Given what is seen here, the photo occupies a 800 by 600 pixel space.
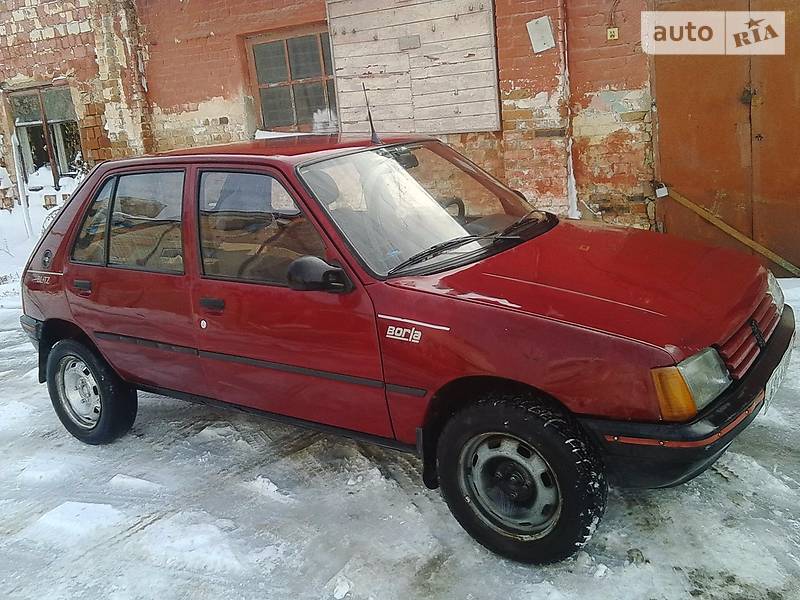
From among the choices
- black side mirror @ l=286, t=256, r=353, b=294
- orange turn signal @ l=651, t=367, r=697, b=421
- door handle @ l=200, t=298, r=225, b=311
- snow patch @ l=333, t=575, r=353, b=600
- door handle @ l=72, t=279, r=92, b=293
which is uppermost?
black side mirror @ l=286, t=256, r=353, b=294

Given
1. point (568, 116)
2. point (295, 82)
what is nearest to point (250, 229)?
point (568, 116)

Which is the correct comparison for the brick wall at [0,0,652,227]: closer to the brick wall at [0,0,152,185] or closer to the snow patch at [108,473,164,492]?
the brick wall at [0,0,152,185]

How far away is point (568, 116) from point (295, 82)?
3362mm

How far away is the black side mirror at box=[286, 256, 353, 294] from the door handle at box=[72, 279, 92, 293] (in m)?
1.63

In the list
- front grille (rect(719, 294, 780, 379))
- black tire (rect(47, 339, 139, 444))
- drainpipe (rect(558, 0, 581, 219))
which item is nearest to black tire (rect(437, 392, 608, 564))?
front grille (rect(719, 294, 780, 379))

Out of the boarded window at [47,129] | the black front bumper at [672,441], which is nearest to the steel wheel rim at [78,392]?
the black front bumper at [672,441]

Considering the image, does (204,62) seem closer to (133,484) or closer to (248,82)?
(248,82)

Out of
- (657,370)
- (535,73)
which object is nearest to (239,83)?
(535,73)

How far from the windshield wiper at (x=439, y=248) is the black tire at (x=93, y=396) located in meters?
2.09

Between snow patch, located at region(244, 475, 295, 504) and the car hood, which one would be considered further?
snow patch, located at region(244, 475, 295, 504)

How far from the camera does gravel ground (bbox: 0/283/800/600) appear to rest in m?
2.68

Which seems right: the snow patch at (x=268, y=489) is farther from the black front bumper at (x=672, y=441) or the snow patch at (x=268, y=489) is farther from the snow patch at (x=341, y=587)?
the black front bumper at (x=672, y=441)

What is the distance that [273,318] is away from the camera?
3.20m

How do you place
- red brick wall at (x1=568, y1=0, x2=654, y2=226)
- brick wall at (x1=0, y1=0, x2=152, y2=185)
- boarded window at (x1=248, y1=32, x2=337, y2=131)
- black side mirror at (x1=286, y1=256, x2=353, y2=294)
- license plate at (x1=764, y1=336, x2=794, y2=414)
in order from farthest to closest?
brick wall at (x1=0, y1=0, x2=152, y2=185), boarded window at (x1=248, y1=32, x2=337, y2=131), red brick wall at (x1=568, y1=0, x2=654, y2=226), black side mirror at (x1=286, y1=256, x2=353, y2=294), license plate at (x1=764, y1=336, x2=794, y2=414)
